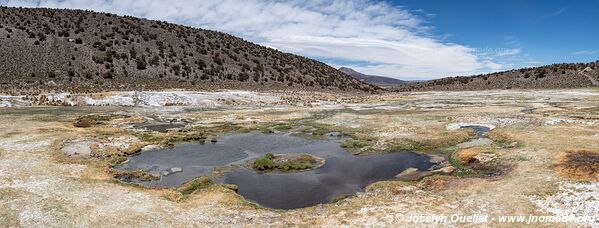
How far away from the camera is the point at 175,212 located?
17516mm

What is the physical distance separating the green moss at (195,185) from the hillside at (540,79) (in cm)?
9896

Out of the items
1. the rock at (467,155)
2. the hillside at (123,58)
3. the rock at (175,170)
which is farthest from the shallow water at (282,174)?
the hillside at (123,58)

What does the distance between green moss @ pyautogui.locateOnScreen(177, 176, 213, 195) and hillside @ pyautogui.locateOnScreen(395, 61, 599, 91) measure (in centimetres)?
9896

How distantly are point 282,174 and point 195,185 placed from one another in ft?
18.2

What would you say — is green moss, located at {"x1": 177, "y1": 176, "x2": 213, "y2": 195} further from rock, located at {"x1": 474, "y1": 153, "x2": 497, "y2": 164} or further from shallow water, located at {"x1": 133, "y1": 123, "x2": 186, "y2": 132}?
shallow water, located at {"x1": 133, "y1": 123, "x2": 186, "y2": 132}

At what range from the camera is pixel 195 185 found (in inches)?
850

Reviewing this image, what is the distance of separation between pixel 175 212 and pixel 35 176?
9409 mm

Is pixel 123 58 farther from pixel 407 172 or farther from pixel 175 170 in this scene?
pixel 407 172

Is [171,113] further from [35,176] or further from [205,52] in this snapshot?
[205,52]

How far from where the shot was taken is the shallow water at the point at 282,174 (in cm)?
2108

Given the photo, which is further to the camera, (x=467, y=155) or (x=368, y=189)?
(x=467, y=155)

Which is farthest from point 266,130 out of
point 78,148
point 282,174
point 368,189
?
point 368,189

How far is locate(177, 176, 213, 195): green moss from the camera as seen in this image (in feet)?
68.8

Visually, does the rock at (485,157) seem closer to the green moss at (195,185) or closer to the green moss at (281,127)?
the green moss at (195,185)
